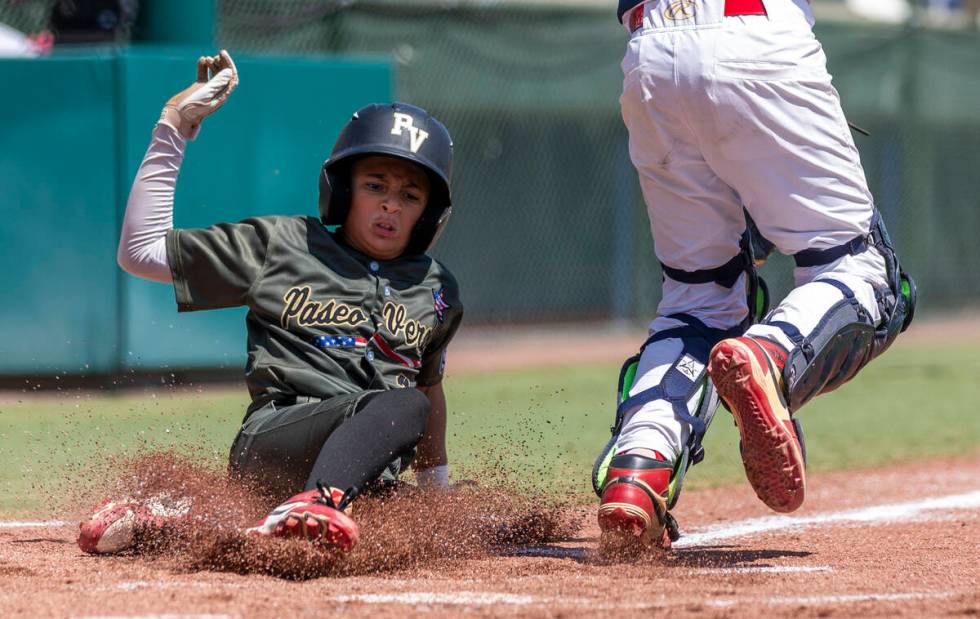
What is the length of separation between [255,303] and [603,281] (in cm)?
965

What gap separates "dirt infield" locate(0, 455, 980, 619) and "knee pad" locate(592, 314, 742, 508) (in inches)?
9.5

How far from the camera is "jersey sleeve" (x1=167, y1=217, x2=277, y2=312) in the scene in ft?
11.3

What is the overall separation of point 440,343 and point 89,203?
15.3 ft

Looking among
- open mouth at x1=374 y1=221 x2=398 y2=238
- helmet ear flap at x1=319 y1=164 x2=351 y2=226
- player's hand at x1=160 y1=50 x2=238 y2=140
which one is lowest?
open mouth at x1=374 y1=221 x2=398 y2=238

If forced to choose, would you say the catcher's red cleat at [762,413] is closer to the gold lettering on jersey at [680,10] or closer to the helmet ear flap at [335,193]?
the gold lettering on jersey at [680,10]

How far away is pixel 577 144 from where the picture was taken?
44.5 feet

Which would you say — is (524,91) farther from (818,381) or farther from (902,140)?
(818,381)

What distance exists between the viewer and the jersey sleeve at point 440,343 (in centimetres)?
373

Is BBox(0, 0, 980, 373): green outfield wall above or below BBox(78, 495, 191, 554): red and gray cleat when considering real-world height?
below

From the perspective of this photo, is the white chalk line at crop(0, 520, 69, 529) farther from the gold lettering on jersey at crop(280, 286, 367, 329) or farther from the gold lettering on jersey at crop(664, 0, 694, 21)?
the gold lettering on jersey at crop(664, 0, 694, 21)

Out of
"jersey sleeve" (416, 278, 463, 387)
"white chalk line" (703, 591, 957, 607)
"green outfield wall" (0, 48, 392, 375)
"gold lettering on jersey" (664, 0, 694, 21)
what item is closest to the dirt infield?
"white chalk line" (703, 591, 957, 607)

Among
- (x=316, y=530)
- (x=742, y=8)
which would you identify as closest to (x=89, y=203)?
(x=742, y=8)

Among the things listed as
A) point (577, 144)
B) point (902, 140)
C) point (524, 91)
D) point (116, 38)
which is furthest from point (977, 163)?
point (116, 38)

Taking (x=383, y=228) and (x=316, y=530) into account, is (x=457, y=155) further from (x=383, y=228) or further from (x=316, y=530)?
(x=316, y=530)
